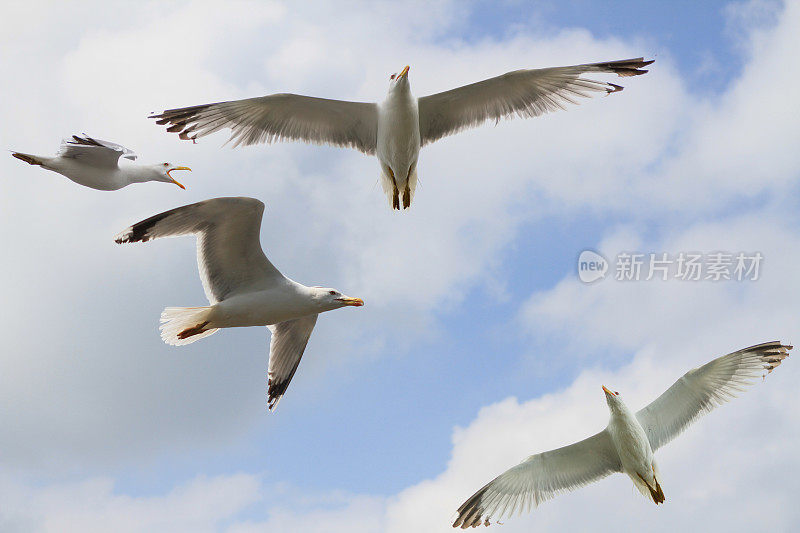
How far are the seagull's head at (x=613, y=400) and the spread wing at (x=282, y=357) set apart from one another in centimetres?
299

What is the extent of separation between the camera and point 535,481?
886 cm

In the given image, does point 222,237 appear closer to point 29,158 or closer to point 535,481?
point 29,158

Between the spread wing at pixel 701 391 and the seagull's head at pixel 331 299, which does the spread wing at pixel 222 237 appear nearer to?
the seagull's head at pixel 331 299

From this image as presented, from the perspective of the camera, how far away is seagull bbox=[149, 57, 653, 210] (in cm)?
786

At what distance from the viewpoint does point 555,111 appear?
8430mm

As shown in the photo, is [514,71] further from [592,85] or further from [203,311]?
[203,311]

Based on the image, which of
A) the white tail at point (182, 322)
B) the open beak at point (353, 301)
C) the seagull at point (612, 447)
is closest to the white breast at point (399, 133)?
the open beak at point (353, 301)

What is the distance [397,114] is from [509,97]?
1.24 metres

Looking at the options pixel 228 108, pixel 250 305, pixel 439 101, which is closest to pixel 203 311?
pixel 250 305

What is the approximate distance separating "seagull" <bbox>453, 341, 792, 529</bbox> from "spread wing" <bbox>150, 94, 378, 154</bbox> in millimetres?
3624

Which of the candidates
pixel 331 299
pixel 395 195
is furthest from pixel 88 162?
pixel 395 195

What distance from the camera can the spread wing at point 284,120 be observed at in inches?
310

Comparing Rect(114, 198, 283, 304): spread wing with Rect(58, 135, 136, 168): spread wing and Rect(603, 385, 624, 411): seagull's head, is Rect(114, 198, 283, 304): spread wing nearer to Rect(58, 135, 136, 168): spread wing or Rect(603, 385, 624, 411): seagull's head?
Rect(58, 135, 136, 168): spread wing

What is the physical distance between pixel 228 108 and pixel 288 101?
56 cm
